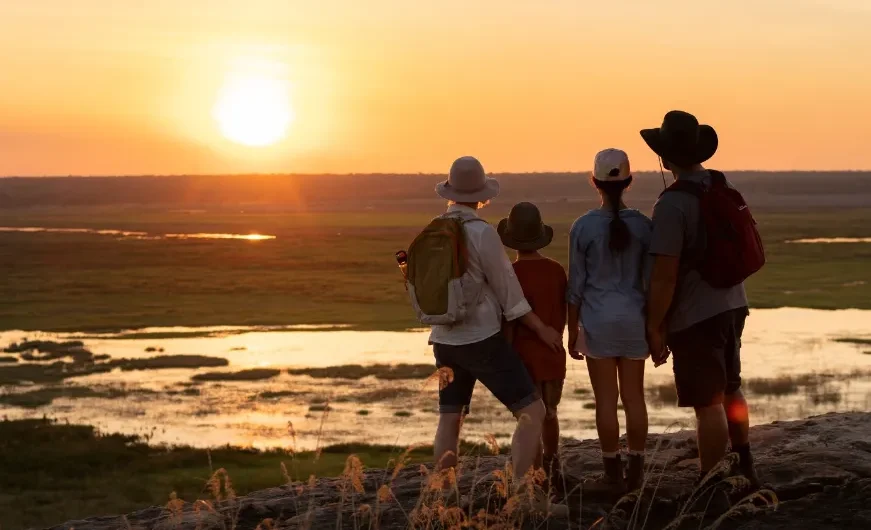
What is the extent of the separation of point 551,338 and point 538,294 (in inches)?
14.7

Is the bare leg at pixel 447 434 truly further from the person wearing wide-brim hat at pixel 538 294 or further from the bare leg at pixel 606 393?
the bare leg at pixel 606 393

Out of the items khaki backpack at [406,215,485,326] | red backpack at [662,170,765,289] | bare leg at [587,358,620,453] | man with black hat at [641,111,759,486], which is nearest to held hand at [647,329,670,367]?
man with black hat at [641,111,759,486]

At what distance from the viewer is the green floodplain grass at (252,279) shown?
129 feet

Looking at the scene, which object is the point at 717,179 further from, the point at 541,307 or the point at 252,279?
the point at 252,279

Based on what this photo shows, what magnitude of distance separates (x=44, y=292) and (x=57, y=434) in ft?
92.9

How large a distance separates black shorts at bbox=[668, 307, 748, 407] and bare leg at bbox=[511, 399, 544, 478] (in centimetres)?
81

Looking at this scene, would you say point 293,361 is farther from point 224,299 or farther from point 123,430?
point 224,299

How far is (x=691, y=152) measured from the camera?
6891 millimetres

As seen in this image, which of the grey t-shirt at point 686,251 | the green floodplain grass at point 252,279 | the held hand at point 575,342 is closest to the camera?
the grey t-shirt at point 686,251

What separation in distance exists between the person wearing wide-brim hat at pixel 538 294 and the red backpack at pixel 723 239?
0.78m

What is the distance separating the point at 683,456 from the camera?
8.38m

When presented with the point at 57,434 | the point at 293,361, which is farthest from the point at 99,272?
the point at 57,434

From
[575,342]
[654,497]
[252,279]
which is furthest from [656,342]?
[252,279]

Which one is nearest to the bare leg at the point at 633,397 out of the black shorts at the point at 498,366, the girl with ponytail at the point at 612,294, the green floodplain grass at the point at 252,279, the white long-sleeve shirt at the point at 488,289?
the girl with ponytail at the point at 612,294
